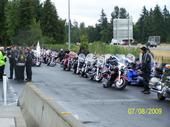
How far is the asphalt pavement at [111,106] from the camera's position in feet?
38.6

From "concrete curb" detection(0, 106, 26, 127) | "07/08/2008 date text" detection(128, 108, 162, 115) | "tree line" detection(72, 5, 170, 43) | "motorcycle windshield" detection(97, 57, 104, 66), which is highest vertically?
"tree line" detection(72, 5, 170, 43)

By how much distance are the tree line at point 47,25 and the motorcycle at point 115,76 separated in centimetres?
4376

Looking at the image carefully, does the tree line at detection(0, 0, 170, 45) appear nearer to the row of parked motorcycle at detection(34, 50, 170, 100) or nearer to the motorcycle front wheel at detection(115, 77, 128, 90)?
the row of parked motorcycle at detection(34, 50, 170, 100)

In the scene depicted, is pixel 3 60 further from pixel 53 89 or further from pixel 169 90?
pixel 169 90

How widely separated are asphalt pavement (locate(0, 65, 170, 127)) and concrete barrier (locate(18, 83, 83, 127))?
1.27 metres

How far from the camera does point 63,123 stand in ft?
22.7

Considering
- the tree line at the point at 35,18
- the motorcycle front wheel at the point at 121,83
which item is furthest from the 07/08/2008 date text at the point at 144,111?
the tree line at the point at 35,18

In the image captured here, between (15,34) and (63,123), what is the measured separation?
102 metres

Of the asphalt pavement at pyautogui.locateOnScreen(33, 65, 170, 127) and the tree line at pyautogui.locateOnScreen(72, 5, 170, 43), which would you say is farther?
the tree line at pyautogui.locateOnScreen(72, 5, 170, 43)

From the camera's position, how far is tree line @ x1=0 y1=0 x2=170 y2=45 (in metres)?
95.3

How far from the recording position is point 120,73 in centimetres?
2066

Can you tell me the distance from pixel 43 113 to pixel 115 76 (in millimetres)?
12235

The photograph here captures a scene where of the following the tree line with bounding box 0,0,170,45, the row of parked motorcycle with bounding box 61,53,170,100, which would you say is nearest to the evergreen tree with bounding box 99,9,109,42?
the tree line with bounding box 0,0,170,45

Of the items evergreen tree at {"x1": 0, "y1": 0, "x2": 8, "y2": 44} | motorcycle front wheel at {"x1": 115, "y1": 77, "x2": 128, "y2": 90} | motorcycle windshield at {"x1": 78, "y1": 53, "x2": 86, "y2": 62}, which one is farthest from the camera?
evergreen tree at {"x1": 0, "y1": 0, "x2": 8, "y2": 44}
